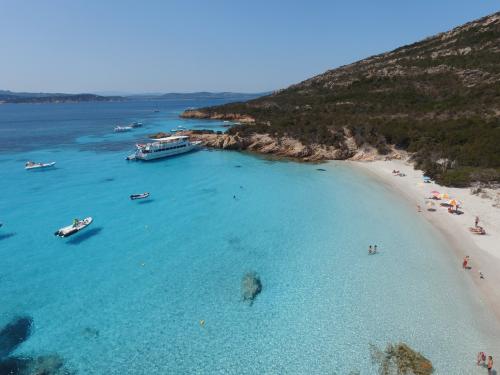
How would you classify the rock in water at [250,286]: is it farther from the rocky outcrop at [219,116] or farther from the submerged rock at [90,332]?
the rocky outcrop at [219,116]

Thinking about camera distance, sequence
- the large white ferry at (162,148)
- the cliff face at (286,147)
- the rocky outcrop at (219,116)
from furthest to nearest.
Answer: the rocky outcrop at (219,116) → the large white ferry at (162,148) → the cliff face at (286,147)

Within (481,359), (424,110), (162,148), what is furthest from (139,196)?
(424,110)

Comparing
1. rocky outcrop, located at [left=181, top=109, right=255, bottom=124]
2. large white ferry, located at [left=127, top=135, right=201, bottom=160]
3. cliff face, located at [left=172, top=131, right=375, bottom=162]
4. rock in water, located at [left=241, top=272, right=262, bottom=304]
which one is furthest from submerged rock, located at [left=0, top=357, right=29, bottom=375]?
rocky outcrop, located at [left=181, top=109, right=255, bottom=124]

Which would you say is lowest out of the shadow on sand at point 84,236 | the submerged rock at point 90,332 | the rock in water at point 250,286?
the shadow on sand at point 84,236

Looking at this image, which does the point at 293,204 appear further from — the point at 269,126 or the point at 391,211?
the point at 269,126

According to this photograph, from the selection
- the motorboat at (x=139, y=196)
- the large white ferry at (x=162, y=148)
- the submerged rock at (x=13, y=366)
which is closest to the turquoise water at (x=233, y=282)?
the submerged rock at (x=13, y=366)

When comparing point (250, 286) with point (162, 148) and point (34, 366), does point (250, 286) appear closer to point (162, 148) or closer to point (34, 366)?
point (34, 366)
